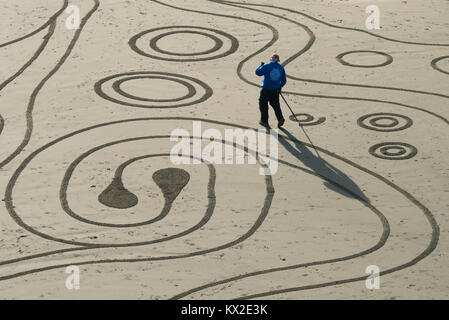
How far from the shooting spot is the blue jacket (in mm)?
24406

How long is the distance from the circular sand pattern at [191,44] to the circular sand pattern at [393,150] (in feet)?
19.0

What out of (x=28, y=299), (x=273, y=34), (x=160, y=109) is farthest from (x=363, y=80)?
(x=28, y=299)

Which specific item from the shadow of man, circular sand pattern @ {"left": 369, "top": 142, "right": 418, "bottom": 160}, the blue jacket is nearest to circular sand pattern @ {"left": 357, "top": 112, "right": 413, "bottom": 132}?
circular sand pattern @ {"left": 369, "top": 142, "right": 418, "bottom": 160}

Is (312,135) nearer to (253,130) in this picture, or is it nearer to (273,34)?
(253,130)

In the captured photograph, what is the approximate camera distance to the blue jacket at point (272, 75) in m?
24.4

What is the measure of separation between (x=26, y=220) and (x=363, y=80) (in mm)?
9721

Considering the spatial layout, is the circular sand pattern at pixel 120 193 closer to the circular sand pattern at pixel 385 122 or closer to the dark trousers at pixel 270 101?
the dark trousers at pixel 270 101

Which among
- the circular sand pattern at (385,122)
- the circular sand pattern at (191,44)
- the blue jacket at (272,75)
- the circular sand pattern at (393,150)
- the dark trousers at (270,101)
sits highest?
the circular sand pattern at (191,44)

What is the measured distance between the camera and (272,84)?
80.5 ft

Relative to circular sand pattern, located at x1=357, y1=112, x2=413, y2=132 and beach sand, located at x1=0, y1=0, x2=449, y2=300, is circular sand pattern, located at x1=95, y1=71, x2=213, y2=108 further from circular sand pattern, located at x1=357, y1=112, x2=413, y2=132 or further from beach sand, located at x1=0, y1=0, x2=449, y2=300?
circular sand pattern, located at x1=357, y1=112, x2=413, y2=132

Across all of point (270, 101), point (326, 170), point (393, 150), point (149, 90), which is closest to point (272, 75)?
point (270, 101)

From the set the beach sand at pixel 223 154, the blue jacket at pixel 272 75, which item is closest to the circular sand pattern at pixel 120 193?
the beach sand at pixel 223 154

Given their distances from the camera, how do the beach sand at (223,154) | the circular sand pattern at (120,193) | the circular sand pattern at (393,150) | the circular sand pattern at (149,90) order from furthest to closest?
the circular sand pattern at (149,90) → the circular sand pattern at (393,150) → the circular sand pattern at (120,193) → the beach sand at (223,154)

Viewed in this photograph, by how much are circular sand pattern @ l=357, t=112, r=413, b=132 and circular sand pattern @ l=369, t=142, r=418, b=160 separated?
29.0 inches
